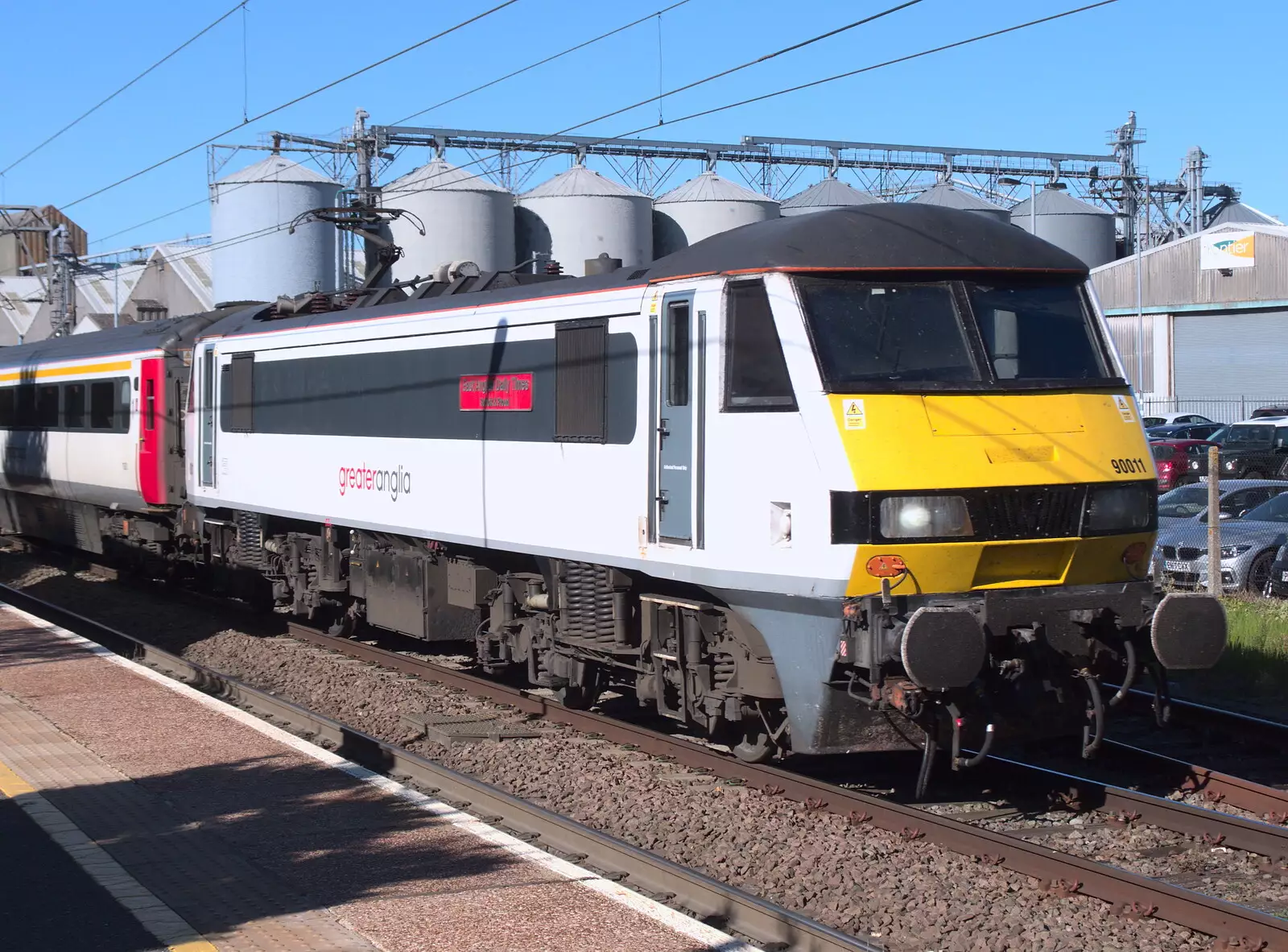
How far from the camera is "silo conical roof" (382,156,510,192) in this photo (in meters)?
49.2

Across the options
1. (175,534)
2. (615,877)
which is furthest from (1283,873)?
(175,534)

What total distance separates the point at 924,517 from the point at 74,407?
55.7 feet

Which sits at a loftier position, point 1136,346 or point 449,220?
point 449,220

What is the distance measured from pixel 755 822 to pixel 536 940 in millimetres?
2517

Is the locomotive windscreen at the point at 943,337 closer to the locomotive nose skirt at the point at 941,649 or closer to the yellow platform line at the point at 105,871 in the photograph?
the locomotive nose skirt at the point at 941,649

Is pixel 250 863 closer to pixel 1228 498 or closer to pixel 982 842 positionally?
pixel 982 842

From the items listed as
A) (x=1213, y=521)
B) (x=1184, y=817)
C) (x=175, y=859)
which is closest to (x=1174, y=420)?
(x=1213, y=521)

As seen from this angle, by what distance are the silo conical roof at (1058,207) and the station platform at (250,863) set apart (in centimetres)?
5847

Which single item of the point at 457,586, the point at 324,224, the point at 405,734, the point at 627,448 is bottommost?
the point at 405,734

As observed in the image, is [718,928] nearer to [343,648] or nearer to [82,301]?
[343,648]

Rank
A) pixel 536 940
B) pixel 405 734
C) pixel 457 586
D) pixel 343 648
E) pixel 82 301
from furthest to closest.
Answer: pixel 82 301 → pixel 343 648 → pixel 457 586 → pixel 405 734 → pixel 536 940

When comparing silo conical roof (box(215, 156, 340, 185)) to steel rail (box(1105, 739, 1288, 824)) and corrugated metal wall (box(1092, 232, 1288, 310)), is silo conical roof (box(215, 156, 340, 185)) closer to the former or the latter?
corrugated metal wall (box(1092, 232, 1288, 310))

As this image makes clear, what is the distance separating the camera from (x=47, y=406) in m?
→ 22.6

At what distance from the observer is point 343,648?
47.8ft
